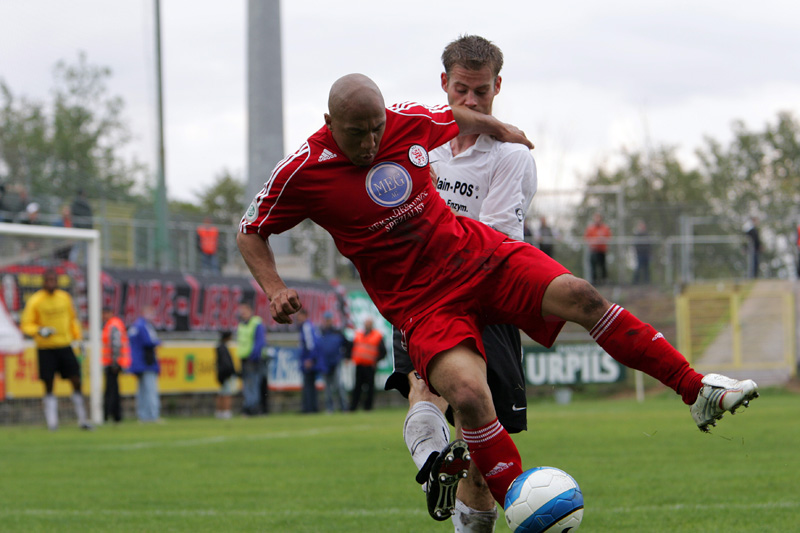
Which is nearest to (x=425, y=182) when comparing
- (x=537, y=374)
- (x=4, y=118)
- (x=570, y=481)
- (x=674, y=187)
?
(x=570, y=481)

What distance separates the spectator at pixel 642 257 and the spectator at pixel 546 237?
2.64 m

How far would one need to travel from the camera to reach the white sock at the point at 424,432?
4996 mm

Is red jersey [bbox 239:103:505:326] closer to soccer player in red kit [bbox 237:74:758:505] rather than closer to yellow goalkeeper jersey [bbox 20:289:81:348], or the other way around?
soccer player in red kit [bbox 237:74:758:505]

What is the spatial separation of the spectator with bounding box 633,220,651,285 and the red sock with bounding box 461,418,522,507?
25796 mm

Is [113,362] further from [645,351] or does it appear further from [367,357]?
[645,351]

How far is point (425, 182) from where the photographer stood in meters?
4.78

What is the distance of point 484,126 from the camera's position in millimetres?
5312

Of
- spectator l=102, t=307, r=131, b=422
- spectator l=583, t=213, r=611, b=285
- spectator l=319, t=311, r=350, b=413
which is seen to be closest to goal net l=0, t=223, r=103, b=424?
spectator l=102, t=307, r=131, b=422

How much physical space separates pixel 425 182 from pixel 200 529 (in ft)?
8.97

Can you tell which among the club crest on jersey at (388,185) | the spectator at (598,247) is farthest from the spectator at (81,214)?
the club crest on jersey at (388,185)

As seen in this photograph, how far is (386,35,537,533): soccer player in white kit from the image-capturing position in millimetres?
5078

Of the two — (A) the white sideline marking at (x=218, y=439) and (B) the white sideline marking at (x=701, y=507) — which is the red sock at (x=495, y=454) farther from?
(A) the white sideline marking at (x=218, y=439)

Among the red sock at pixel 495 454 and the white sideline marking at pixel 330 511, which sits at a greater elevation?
the red sock at pixel 495 454

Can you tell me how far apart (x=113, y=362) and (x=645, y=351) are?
16.1 metres
